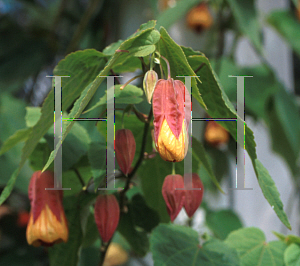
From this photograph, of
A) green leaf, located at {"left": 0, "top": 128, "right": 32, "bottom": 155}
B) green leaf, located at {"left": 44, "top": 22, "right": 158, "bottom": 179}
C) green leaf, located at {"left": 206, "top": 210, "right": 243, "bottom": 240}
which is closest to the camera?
green leaf, located at {"left": 44, "top": 22, "right": 158, "bottom": 179}

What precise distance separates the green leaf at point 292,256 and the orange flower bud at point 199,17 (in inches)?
26.8

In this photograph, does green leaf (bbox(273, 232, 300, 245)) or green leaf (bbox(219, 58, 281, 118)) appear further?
green leaf (bbox(219, 58, 281, 118))

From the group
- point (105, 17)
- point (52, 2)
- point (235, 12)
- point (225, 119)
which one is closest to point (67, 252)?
point (225, 119)

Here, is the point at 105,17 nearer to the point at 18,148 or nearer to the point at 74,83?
the point at 18,148

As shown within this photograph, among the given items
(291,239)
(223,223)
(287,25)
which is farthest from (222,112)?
(287,25)

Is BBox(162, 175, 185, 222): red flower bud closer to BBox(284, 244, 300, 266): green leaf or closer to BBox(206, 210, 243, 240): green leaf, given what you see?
BBox(284, 244, 300, 266): green leaf

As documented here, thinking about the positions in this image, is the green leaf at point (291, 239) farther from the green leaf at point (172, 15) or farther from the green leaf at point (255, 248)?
the green leaf at point (172, 15)

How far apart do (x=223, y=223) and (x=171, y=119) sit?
52cm

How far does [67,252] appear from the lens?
30 cm

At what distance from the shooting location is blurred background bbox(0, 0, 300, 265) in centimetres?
70

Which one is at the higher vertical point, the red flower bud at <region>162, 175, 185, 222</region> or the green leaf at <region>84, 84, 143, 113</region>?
the green leaf at <region>84, 84, 143, 113</region>

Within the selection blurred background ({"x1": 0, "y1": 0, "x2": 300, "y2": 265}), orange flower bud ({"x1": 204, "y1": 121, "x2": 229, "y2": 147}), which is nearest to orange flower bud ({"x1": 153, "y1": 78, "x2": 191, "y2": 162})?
blurred background ({"x1": 0, "y1": 0, "x2": 300, "y2": 265})

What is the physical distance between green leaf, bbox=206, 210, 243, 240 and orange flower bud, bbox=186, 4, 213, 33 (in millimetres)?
463

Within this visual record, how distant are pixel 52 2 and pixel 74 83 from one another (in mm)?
925
